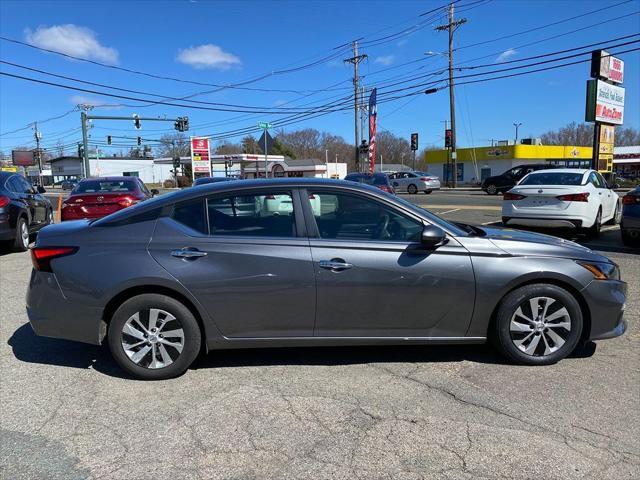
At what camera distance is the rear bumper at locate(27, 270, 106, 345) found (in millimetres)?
3787

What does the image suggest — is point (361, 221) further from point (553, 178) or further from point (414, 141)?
point (414, 141)

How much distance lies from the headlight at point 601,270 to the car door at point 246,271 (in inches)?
87.8

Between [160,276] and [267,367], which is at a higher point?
[160,276]

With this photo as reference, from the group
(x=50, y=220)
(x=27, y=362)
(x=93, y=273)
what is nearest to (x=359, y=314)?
(x=93, y=273)

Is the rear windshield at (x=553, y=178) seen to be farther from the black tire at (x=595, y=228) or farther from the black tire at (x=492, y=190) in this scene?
the black tire at (x=492, y=190)

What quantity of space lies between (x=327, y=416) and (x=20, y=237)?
875cm

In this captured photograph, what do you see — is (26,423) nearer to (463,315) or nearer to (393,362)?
(393,362)

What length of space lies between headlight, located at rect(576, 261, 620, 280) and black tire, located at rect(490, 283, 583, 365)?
0.88 ft

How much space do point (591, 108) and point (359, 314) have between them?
22.3 m

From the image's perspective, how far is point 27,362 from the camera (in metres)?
4.25

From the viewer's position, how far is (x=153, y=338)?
3.78m

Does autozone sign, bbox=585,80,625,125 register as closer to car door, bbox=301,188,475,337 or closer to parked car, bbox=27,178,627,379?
parked car, bbox=27,178,627,379

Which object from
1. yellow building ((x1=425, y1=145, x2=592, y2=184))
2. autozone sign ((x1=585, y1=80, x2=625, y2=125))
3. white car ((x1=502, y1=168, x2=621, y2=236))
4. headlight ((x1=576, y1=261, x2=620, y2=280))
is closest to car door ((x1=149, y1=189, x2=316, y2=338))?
headlight ((x1=576, y1=261, x2=620, y2=280))

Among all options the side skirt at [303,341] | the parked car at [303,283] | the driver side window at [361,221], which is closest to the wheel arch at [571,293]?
the parked car at [303,283]
